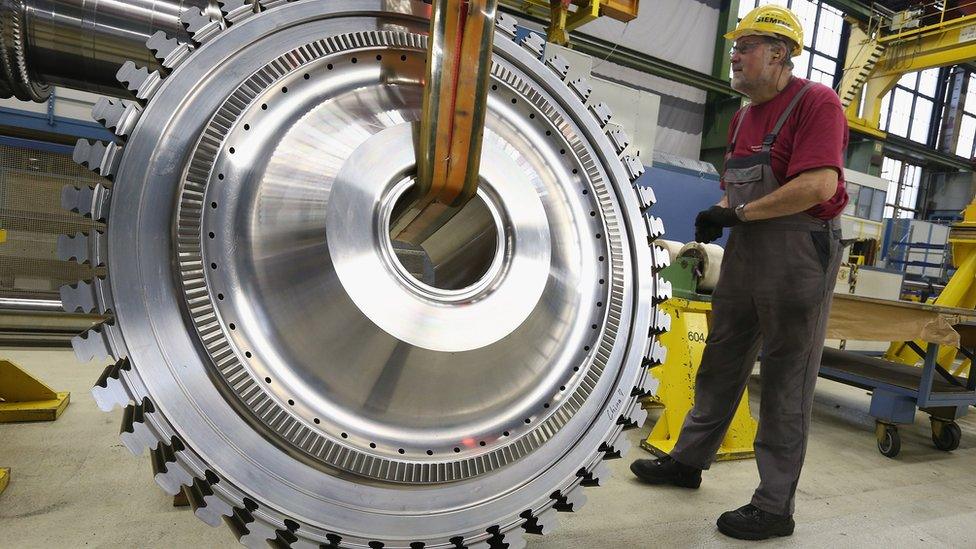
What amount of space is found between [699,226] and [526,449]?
119 cm

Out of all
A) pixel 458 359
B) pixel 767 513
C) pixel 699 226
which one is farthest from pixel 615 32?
pixel 458 359

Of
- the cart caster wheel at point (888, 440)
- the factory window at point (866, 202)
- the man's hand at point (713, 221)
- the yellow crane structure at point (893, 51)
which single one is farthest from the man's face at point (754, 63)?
the factory window at point (866, 202)

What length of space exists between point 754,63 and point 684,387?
131 cm

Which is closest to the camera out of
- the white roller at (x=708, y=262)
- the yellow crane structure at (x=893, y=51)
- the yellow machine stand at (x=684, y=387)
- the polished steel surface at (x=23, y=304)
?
the yellow machine stand at (x=684, y=387)

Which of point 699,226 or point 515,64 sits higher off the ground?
point 515,64

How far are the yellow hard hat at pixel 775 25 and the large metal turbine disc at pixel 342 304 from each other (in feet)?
3.27

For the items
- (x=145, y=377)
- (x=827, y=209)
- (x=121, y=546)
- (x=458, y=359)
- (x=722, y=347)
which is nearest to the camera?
(x=145, y=377)

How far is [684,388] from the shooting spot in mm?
2453

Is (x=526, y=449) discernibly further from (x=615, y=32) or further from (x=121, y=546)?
(x=615, y=32)

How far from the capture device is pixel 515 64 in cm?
117

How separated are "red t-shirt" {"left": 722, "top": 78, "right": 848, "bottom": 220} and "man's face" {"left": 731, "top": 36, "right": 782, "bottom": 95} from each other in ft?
0.23

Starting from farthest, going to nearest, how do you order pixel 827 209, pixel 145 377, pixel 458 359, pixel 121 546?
1. pixel 827 209
2. pixel 121 546
3. pixel 458 359
4. pixel 145 377

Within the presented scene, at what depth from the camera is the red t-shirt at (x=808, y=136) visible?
5.27 ft

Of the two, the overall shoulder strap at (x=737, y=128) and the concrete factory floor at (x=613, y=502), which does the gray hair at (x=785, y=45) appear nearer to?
the overall shoulder strap at (x=737, y=128)
